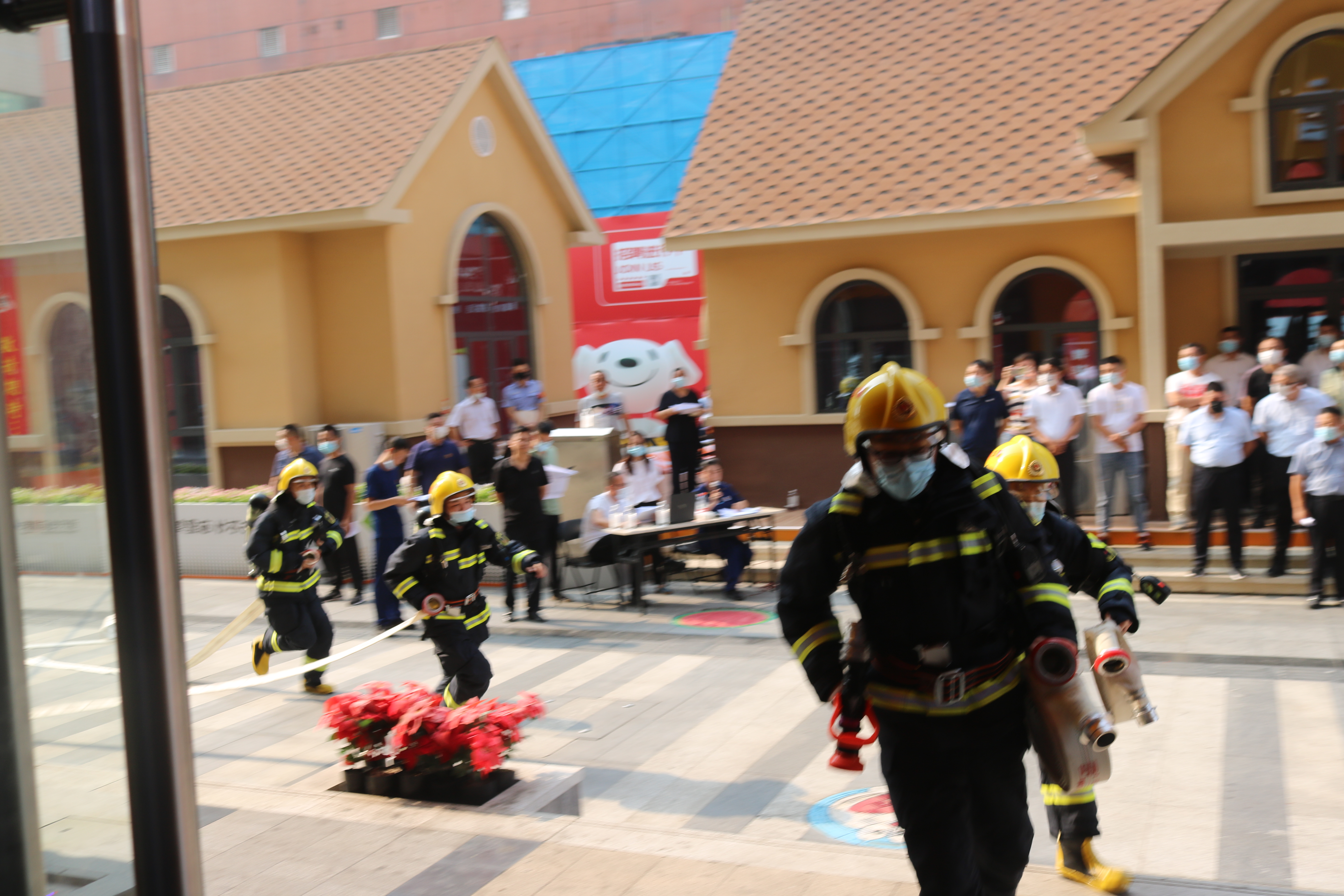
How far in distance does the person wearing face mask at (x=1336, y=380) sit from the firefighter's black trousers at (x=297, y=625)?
32.0 feet

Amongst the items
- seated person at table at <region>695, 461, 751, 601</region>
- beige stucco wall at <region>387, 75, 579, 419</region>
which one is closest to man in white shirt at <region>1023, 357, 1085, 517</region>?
seated person at table at <region>695, 461, 751, 601</region>

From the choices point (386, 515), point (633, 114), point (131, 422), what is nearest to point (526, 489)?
point (386, 515)

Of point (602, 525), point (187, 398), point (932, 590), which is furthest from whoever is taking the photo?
point (187, 398)

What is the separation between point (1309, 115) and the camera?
13.4 meters

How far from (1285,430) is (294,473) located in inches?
367

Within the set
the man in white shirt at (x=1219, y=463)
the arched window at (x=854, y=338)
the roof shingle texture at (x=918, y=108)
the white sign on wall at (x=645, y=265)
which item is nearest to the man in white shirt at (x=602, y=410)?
the roof shingle texture at (x=918, y=108)

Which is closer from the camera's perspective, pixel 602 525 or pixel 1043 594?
pixel 1043 594

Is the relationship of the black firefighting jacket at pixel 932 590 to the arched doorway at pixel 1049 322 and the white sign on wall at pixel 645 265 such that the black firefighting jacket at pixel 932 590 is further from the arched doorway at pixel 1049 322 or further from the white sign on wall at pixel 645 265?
the white sign on wall at pixel 645 265

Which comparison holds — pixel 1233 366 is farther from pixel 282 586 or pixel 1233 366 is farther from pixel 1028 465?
pixel 282 586

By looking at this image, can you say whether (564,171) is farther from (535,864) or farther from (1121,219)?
(535,864)

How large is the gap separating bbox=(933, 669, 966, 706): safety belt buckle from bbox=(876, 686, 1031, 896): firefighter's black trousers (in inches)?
2.4

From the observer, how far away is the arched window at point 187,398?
19.0m

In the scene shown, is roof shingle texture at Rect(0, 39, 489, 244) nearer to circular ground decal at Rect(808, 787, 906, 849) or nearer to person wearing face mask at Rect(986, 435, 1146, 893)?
circular ground decal at Rect(808, 787, 906, 849)

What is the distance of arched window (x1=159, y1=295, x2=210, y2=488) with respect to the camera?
62.3 feet
